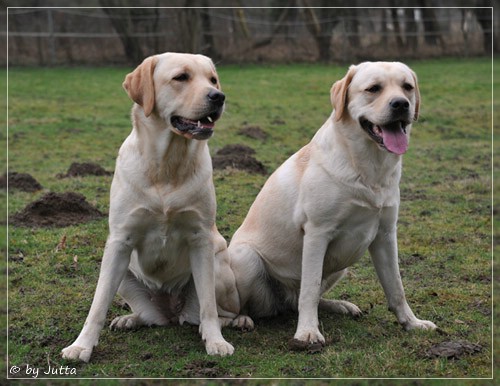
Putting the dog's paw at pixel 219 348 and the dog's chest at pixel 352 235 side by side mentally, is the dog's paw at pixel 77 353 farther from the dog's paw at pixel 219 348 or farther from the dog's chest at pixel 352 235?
the dog's chest at pixel 352 235

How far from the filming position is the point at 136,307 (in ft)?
16.0

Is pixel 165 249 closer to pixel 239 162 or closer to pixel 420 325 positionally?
pixel 420 325

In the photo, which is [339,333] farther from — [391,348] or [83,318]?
[83,318]

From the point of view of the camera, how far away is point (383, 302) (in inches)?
214

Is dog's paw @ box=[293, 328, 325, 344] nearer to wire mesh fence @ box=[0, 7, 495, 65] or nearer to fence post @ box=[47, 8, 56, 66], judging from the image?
wire mesh fence @ box=[0, 7, 495, 65]

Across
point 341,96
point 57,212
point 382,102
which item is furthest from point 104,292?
point 57,212

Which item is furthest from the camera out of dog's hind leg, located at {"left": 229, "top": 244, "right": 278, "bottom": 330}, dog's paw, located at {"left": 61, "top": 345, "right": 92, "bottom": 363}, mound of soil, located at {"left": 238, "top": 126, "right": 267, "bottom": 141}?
mound of soil, located at {"left": 238, "top": 126, "right": 267, "bottom": 141}

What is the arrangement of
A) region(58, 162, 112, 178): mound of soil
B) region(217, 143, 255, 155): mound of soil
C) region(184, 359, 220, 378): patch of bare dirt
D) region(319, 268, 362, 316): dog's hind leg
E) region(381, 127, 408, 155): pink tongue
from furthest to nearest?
region(217, 143, 255, 155): mound of soil, region(58, 162, 112, 178): mound of soil, region(319, 268, 362, 316): dog's hind leg, region(381, 127, 408, 155): pink tongue, region(184, 359, 220, 378): patch of bare dirt

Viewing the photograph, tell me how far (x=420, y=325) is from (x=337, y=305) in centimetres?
62

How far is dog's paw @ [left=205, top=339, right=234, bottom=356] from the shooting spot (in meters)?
4.36

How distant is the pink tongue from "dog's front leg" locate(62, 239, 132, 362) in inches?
62.5

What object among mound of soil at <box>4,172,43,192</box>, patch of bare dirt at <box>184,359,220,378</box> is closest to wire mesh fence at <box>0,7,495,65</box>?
mound of soil at <box>4,172,43,192</box>

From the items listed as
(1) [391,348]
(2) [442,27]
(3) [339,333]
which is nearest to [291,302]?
(3) [339,333]

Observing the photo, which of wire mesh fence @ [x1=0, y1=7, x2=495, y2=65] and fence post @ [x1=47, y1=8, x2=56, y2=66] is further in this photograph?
fence post @ [x1=47, y1=8, x2=56, y2=66]
